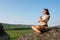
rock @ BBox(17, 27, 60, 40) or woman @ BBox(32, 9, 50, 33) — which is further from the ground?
woman @ BBox(32, 9, 50, 33)

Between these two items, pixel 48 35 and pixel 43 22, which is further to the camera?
pixel 43 22

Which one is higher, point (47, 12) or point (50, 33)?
point (47, 12)

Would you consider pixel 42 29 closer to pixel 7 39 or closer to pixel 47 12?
pixel 47 12

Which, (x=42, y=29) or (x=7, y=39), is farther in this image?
(x=7, y=39)

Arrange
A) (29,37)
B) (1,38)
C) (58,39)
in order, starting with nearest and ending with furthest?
(58,39) < (29,37) < (1,38)

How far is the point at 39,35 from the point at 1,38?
1.94 m

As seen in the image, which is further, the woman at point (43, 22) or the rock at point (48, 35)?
the woman at point (43, 22)

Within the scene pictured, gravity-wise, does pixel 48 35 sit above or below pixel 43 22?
below

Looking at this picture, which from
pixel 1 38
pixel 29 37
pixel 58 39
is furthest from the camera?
pixel 1 38

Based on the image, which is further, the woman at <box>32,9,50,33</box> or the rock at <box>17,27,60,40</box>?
the woman at <box>32,9,50,33</box>

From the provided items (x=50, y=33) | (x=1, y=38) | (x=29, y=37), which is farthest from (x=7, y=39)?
(x=50, y=33)

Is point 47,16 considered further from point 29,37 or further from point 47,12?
point 29,37

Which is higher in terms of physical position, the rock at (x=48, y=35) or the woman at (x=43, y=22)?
the woman at (x=43, y=22)

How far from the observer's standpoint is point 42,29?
898cm
